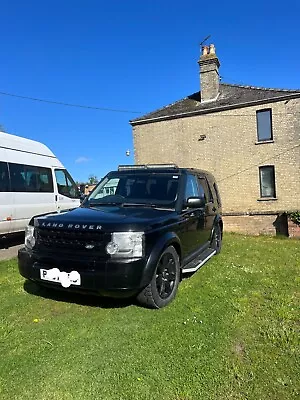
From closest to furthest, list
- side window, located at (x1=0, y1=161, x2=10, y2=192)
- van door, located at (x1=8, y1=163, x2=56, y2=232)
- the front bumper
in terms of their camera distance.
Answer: the front bumper → side window, located at (x1=0, y1=161, x2=10, y2=192) → van door, located at (x1=8, y1=163, x2=56, y2=232)

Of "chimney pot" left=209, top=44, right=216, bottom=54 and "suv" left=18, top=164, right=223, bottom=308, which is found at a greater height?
"chimney pot" left=209, top=44, right=216, bottom=54

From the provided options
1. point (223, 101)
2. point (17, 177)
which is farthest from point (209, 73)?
point (17, 177)

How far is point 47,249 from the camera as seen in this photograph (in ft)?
12.1

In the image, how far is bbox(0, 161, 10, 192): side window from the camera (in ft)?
25.7

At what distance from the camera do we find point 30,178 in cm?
891

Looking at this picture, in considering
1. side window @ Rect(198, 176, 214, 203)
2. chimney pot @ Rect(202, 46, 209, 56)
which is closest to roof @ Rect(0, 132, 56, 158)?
side window @ Rect(198, 176, 214, 203)

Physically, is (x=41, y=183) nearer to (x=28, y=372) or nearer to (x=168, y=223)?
(x=168, y=223)

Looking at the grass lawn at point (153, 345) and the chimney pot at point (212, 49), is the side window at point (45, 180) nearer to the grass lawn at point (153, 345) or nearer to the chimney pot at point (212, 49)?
the grass lawn at point (153, 345)

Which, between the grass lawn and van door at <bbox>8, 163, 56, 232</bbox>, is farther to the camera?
van door at <bbox>8, 163, 56, 232</bbox>

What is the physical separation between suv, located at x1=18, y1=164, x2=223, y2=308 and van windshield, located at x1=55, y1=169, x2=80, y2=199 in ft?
18.1

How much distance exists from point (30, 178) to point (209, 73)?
14.2 m

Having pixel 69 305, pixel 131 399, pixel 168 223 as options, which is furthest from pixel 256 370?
pixel 69 305

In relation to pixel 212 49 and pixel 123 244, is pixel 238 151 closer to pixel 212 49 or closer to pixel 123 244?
pixel 212 49

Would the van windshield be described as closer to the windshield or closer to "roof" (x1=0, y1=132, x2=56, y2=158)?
"roof" (x1=0, y1=132, x2=56, y2=158)
